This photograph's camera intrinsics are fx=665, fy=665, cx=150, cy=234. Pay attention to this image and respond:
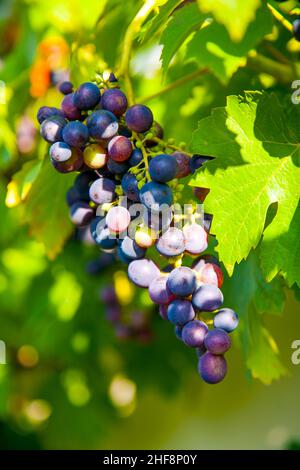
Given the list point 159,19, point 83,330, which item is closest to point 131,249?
point 159,19

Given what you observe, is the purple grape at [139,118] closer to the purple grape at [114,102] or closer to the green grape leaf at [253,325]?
the purple grape at [114,102]

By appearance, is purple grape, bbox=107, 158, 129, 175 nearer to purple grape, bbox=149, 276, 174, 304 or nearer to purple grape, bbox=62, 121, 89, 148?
purple grape, bbox=62, 121, 89, 148

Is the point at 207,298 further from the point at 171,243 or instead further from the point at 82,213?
the point at 82,213

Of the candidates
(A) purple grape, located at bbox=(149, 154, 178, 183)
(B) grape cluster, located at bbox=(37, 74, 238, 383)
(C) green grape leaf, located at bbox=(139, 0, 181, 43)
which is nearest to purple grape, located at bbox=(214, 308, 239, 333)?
(B) grape cluster, located at bbox=(37, 74, 238, 383)

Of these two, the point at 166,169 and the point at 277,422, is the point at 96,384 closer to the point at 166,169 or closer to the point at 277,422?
the point at 277,422

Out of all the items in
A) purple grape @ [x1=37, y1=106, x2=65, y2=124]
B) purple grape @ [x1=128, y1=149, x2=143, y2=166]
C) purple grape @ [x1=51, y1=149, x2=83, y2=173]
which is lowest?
purple grape @ [x1=51, y1=149, x2=83, y2=173]
